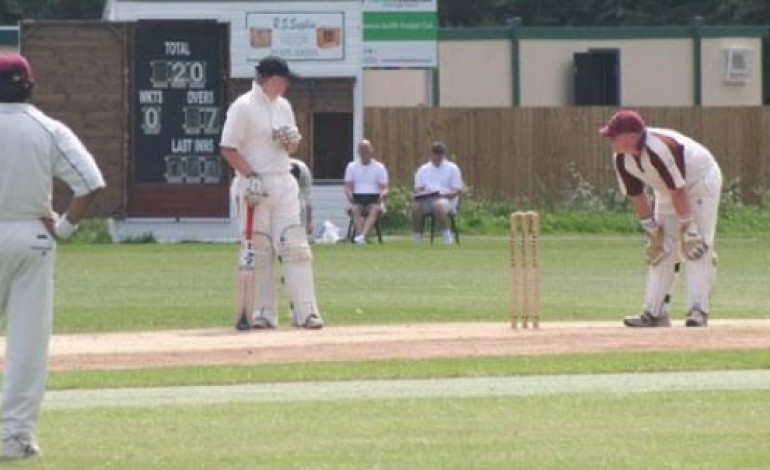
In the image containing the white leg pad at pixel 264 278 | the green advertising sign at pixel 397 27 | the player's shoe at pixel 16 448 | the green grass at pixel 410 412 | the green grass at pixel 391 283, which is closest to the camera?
the green grass at pixel 410 412

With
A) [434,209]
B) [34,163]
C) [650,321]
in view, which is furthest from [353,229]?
[34,163]

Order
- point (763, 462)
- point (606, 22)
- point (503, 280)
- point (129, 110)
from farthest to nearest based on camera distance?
point (606, 22), point (129, 110), point (503, 280), point (763, 462)

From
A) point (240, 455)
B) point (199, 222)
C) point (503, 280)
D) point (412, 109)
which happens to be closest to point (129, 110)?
point (199, 222)

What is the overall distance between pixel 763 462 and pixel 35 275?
3.57 m

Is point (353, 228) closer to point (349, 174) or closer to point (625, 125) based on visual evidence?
point (349, 174)

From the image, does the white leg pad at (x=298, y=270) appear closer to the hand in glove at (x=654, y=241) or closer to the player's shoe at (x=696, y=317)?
the hand in glove at (x=654, y=241)

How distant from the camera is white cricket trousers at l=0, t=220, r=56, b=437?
1118 centimetres

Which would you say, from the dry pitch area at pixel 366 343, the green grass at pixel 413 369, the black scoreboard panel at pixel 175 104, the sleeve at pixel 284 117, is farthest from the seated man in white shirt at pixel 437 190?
the green grass at pixel 413 369

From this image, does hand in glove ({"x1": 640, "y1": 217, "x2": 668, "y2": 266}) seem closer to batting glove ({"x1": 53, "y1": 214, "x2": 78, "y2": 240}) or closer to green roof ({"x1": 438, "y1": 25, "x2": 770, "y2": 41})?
batting glove ({"x1": 53, "y1": 214, "x2": 78, "y2": 240})

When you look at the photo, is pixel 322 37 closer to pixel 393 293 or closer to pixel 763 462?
pixel 393 293

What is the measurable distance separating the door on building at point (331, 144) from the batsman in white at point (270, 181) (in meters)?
21.6

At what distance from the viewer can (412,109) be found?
46.4m

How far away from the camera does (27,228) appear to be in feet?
37.1

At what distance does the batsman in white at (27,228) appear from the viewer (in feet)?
36.7
